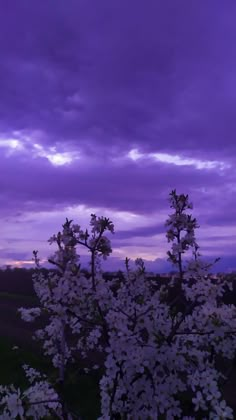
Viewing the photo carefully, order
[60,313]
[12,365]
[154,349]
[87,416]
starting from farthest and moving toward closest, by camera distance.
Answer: [12,365], [87,416], [60,313], [154,349]

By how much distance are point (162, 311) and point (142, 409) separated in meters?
1.03

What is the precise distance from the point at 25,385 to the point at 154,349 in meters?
11.8

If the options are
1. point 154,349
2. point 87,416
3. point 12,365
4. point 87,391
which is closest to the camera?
point 154,349

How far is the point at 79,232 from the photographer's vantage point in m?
5.36

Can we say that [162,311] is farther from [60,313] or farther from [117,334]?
[60,313]

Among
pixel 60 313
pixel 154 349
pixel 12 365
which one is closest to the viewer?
pixel 154 349

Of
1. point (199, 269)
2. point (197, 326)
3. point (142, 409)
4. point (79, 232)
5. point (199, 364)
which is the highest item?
point (79, 232)

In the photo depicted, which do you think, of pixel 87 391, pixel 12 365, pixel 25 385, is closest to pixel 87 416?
pixel 87 391

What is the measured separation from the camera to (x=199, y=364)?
5297mm

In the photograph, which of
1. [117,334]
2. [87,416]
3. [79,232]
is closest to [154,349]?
[117,334]

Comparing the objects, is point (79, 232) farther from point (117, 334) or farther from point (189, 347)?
point (189, 347)

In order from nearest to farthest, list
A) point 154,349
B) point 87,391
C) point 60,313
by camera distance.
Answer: point 154,349 → point 60,313 → point 87,391

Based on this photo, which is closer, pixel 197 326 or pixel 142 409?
pixel 142 409

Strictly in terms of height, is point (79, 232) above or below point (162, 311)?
above
